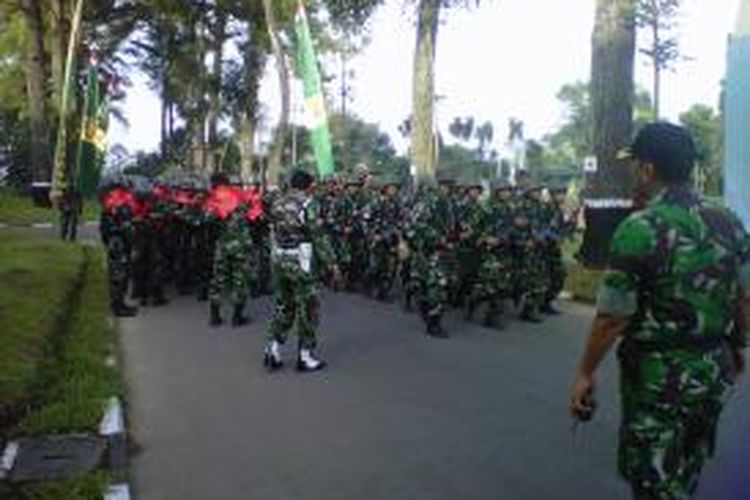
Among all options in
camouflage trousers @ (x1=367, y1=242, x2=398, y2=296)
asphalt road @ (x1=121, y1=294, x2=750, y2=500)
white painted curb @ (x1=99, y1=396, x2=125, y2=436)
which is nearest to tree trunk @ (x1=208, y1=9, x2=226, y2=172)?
camouflage trousers @ (x1=367, y1=242, x2=398, y2=296)

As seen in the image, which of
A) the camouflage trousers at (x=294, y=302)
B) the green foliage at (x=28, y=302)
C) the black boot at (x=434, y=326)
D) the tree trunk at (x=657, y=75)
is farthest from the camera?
the tree trunk at (x=657, y=75)

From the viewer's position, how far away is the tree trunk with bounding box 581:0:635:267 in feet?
77.5

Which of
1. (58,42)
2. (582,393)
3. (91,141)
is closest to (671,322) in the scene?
(582,393)

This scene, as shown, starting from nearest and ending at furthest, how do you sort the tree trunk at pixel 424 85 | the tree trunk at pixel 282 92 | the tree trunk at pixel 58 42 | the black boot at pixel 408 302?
the black boot at pixel 408 302, the tree trunk at pixel 424 85, the tree trunk at pixel 282 92, the tree trunk at pixel 58 42

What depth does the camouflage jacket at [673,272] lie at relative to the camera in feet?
20.1

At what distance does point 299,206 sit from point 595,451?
4.59 m

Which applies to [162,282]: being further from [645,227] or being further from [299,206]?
[645,227]

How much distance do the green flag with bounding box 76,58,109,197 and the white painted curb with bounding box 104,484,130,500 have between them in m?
17.8

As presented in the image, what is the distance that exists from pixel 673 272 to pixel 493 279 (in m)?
12.0

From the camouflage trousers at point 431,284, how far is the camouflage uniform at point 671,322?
10.7m

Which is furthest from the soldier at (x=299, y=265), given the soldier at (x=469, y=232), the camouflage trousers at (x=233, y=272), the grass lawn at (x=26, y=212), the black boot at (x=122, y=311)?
the grass lawn at (x=26, y=212)

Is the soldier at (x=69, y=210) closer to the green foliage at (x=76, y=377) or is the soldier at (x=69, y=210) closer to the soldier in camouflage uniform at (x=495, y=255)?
the green foliage at (x=76, y=377)

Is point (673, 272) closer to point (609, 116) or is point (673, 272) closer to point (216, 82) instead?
point (609, 116)

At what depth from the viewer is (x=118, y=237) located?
19516 millimetres
